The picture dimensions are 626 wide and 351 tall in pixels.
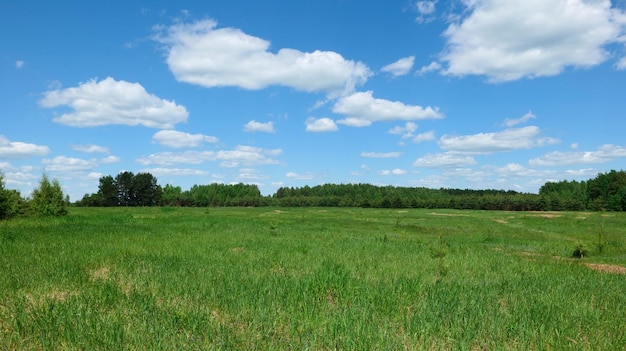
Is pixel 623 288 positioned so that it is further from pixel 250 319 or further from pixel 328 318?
pixel 250 319

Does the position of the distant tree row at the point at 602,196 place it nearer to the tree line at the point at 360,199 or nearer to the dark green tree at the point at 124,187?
the tree line at the point at 360,199

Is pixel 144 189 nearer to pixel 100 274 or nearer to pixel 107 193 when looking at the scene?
pixel 107 193

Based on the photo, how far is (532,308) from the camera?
6484mm

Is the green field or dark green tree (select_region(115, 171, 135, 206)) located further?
dark green tree (select_region(115, 171, 135, 206))

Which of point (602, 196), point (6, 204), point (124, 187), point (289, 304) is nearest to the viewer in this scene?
point (289, 304)

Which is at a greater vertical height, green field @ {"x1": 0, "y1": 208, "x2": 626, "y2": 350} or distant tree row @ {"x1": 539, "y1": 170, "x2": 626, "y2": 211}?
distant tree row @ {"x1": 539, "y1": 170, "x2": 626, "y2": 211}

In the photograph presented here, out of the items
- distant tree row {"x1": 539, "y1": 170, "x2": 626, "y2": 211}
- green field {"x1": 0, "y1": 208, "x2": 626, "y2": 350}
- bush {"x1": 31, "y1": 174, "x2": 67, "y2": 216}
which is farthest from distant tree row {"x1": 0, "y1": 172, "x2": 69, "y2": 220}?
distant tree row {"x1": 539, "y1": 170, "x2": 626, "y2": 211}

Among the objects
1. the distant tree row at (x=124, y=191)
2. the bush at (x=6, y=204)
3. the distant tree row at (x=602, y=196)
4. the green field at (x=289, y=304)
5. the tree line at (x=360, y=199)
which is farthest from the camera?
the distant tree row at (x=124, y=191)

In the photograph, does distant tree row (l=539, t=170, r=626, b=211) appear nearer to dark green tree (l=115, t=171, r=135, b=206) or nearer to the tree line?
the tree line

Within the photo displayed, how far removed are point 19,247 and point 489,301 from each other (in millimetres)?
13943

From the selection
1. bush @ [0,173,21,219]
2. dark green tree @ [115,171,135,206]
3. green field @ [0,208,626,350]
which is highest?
dark green tree @ [115,171,135,206]

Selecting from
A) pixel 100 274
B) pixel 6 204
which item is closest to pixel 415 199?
pixel 6 204

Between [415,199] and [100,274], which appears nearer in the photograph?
[100,274]

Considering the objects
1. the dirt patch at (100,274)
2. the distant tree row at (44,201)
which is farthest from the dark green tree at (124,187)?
the dirt patch at (100,274)
